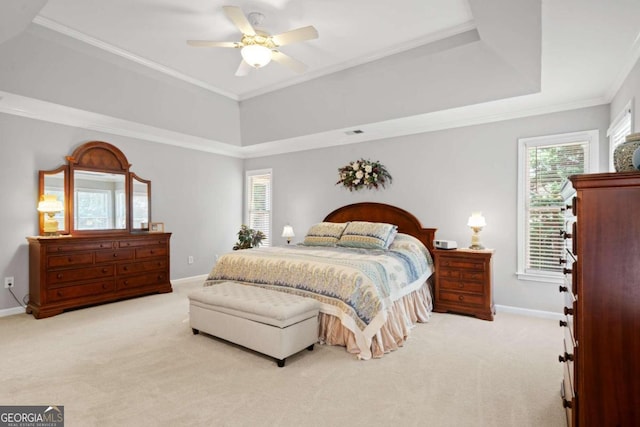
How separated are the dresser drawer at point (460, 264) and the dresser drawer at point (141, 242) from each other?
411 cm

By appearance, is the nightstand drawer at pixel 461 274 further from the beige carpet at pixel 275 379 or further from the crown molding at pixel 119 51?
the crown molding at pixel 119 51

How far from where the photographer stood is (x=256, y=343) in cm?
289

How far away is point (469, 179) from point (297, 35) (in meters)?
2.96

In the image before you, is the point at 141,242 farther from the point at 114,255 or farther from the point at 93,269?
the point at 93,269

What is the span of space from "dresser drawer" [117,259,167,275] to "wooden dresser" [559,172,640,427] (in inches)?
202

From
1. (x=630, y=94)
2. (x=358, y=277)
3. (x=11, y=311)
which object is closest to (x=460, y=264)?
(x=358, y=277)

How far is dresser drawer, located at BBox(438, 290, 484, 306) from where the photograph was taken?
4.07 m

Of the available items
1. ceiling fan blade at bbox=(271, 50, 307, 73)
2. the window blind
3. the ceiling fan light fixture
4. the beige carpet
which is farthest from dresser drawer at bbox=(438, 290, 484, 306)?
the ceiling fan light fixture

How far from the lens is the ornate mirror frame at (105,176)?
4.53m

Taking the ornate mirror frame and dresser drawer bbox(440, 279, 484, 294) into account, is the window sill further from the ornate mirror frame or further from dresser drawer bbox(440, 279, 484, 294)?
the ornate mirror frame

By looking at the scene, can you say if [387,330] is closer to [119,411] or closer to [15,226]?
[119,411]

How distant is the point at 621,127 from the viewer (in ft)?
10.5

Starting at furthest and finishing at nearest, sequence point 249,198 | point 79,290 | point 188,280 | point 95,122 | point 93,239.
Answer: point 249,198 → point 188,280 → point 95,122 → point 93,239 → point 79,290

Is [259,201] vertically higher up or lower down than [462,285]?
higher up
